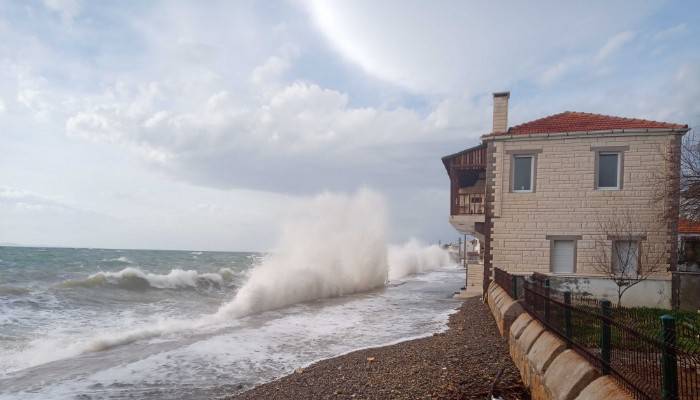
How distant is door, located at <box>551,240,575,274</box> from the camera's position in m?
17.1

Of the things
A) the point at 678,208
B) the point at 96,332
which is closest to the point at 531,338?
the point at 678,208

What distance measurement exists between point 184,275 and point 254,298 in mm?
12840

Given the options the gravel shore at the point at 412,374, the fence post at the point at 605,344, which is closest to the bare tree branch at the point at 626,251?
the gravel shore at the point at 412,374

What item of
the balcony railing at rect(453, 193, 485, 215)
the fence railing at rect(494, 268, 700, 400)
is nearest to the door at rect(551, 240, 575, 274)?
the balcony railing at rect(453, 193, 485, 215)

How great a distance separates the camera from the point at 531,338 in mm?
7402

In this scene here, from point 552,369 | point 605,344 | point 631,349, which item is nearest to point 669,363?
point 631,349

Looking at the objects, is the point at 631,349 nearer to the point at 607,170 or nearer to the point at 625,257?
the point at 625,257

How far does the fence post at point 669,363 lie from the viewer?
12.0ft

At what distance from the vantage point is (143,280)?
29.3 meters

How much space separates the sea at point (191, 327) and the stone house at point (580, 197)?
4.52 metres

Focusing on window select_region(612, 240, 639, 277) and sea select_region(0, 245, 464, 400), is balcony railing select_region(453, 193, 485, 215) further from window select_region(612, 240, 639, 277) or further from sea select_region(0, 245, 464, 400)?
window select_region(612, 240, 639, 277)

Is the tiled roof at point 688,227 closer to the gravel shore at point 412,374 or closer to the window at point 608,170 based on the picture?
the window at point 608,170

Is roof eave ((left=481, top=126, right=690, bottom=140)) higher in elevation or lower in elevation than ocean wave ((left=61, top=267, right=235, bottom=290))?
higher

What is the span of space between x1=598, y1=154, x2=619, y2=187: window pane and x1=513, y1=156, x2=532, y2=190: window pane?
2414 millimetres
